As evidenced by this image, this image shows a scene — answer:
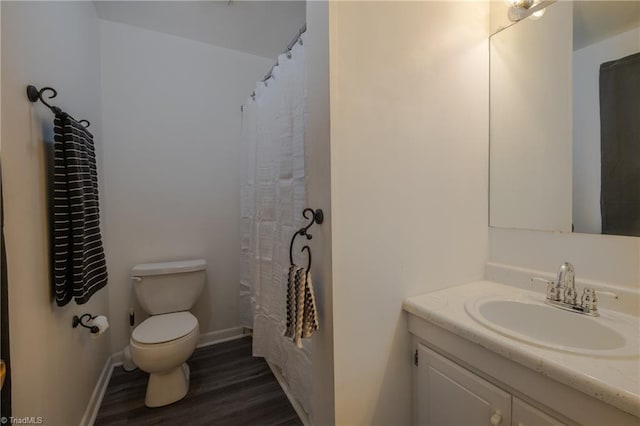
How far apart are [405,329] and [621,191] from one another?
96 centimetres

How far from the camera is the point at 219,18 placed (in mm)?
1956

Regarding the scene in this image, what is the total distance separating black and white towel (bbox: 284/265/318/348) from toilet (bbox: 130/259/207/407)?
99cm

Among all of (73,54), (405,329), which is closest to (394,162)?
(405,329)

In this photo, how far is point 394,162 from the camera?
1092mm

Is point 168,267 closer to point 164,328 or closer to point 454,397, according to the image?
point 164,328

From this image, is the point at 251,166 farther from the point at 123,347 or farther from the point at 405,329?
the point at 123,347

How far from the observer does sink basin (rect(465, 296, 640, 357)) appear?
794 mm

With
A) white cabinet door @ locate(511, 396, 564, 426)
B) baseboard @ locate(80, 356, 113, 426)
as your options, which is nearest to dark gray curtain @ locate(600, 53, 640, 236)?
white cabinet door @ locate(511, 396, 564, 426)

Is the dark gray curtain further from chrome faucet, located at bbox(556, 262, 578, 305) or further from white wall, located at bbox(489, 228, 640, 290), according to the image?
chrome faucet, located at bbox(556, 262, 578, 305)

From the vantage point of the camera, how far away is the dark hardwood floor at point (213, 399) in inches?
59.9

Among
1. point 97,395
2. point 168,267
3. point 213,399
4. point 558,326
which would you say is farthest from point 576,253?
point 97,395

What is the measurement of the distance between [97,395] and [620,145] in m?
2.85

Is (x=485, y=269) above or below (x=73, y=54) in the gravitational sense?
below

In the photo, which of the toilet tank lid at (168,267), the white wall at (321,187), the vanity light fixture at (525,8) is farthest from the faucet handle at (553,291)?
the toilet tank lid at (168,267)
